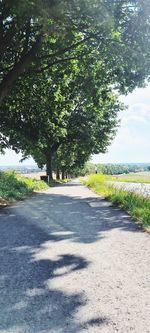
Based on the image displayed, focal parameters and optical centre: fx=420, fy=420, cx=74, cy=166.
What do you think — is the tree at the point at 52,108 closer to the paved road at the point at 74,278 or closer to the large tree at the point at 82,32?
the large tree at the point at 82,32

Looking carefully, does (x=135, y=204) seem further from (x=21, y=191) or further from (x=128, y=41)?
(x=21, y=191)

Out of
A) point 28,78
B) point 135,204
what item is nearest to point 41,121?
point 28,78

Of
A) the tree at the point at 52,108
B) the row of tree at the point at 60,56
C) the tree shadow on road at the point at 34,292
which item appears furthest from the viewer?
the tree at the point at 52,108

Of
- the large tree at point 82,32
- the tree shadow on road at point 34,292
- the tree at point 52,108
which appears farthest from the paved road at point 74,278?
the tree at point 52,108

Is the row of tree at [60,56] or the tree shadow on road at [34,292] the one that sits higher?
the row of tree at [60,56]

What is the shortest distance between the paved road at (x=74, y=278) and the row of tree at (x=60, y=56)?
18.9 ft

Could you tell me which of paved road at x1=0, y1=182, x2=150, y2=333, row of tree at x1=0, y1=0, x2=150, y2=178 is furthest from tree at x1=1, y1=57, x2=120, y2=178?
paved road at x1=0, y1=182, x2=150, y2=333

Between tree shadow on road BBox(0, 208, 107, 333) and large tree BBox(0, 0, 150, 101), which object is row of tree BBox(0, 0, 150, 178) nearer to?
large tree BBox(0, 0, 150, 101)

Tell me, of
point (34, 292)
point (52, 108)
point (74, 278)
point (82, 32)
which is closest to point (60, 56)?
point (82, 32)

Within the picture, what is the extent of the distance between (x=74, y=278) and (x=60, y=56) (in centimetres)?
1608

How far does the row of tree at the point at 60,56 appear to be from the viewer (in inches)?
480

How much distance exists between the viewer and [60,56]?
20438 mm

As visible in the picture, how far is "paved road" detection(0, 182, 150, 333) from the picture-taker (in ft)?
14.2

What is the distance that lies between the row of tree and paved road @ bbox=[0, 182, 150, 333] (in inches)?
227
